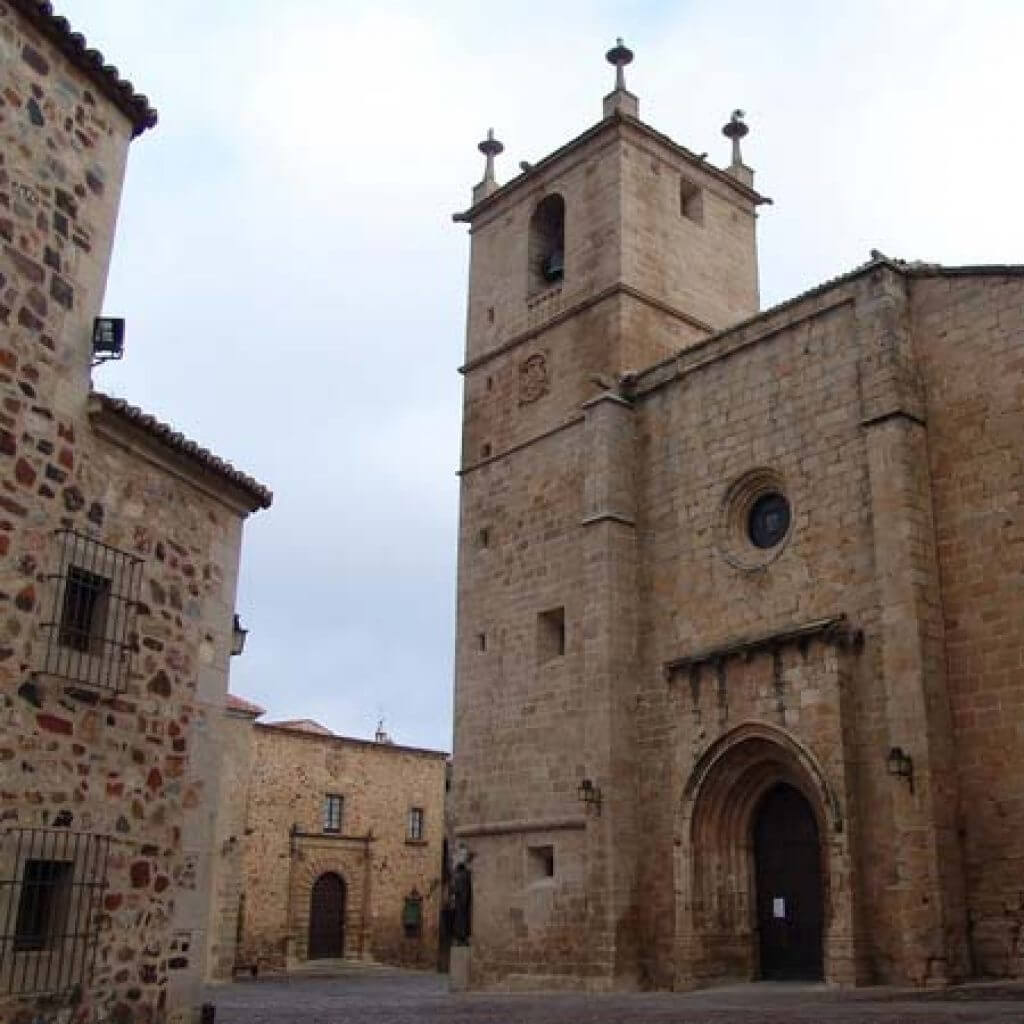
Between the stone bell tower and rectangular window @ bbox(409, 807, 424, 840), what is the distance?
1411cm

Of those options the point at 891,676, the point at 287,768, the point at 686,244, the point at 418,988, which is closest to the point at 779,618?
the point at 891,676

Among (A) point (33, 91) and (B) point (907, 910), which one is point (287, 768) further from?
(A) point (33, 91)

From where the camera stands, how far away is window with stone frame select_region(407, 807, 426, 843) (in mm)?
32594

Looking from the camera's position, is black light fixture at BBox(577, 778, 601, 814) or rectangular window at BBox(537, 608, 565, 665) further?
rectangular window at BBox(537, 608, 565, 665)

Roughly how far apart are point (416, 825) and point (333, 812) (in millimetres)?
2945

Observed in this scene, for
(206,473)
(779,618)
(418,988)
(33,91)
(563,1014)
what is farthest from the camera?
(418,988)

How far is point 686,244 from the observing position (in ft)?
69.2

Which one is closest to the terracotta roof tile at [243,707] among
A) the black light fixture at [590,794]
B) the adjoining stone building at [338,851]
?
the adjoining stone building at [338,851]

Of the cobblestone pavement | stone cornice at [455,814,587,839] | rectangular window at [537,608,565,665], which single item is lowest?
the cobblestone pavement

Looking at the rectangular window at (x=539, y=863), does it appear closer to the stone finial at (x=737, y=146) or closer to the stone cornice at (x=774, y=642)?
the stone cornice at (x=774, y=642)

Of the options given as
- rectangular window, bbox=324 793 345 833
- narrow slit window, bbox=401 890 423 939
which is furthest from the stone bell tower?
narrow slit window, bbox=401 890 423 939

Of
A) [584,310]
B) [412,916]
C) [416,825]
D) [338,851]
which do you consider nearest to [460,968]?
[584,310]

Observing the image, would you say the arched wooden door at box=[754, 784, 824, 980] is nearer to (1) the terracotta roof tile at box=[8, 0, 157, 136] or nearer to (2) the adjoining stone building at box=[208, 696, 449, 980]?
(1) the terracotta roof tile at box=[8, 0, 157, 136]

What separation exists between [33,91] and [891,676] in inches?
399
